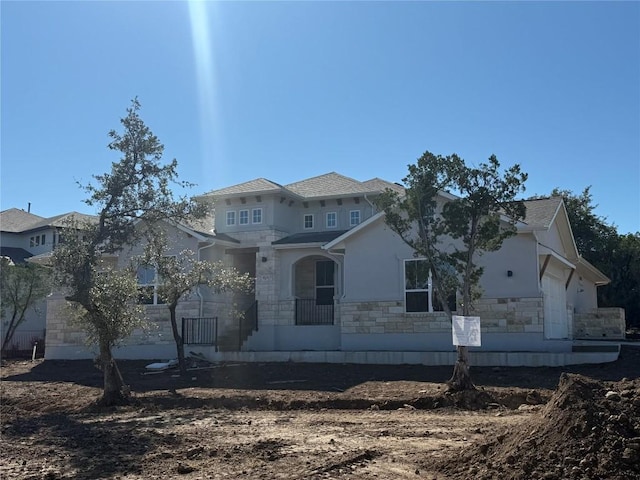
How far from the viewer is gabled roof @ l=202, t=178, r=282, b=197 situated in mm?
23406

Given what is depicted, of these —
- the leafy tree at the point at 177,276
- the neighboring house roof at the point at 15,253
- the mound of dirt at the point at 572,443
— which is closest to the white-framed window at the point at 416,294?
the leafy tree at the point at 177,276

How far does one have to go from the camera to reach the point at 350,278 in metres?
20.1

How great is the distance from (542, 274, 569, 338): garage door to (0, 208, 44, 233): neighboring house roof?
2833cm

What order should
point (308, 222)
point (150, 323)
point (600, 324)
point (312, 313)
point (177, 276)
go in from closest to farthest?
point (177, 276) → point (150, 323) → point (312, 313) → point (600, 324) → point (308, 222)

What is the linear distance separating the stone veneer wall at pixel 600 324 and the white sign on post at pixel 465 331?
12337 millimetres

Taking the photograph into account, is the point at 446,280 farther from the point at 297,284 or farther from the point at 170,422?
the point at 297,284

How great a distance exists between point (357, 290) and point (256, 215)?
596 cm

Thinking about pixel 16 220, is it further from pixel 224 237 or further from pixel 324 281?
pixel 324 281

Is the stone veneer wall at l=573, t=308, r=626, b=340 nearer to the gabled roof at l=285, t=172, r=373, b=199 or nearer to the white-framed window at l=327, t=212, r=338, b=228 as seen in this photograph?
the gabled roof at l=285, t=172, r=373, b=199

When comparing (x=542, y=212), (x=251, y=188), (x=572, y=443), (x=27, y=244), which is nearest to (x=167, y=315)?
(x=251, y=188)

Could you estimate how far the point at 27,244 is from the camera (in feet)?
116

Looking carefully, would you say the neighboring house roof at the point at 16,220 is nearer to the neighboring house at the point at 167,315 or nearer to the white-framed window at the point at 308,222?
the neighboring house at the point at 167,315

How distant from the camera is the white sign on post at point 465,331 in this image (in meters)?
12.7

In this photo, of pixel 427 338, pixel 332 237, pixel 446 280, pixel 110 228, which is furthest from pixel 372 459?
pixel 332 237
